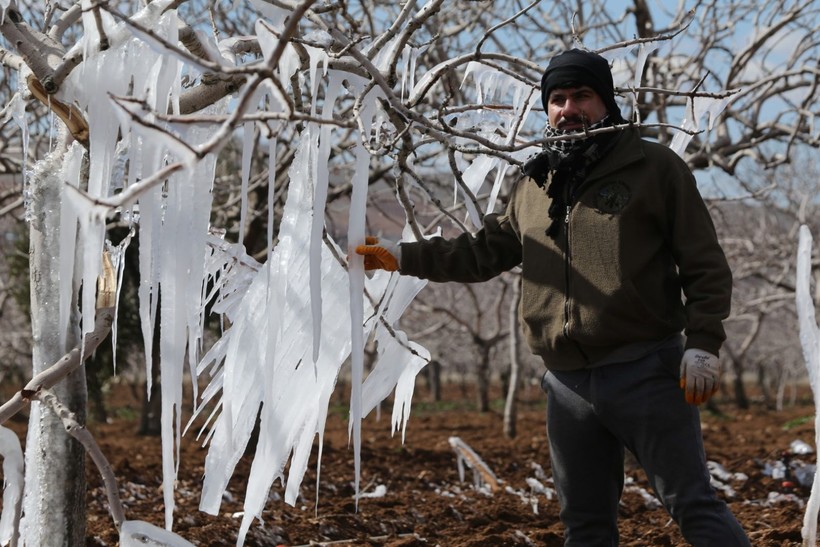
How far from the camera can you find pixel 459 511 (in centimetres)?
453

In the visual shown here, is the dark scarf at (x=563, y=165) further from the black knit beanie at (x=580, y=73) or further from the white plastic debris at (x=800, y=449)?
the white plastic debris at (x=800, y=449)

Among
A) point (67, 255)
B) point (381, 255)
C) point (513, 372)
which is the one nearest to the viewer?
point (67, 255)

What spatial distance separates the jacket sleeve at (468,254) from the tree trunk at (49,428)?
39.4 inches

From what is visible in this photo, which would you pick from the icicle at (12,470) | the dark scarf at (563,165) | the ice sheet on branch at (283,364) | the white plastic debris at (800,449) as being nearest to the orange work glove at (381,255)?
the ice sheet on branch at (283,364)

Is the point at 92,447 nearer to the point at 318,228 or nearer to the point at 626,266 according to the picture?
the point at 318,228

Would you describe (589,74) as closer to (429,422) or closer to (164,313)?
(164,313)

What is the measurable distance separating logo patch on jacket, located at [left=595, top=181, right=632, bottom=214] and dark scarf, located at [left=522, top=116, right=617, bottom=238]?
7 centimetres

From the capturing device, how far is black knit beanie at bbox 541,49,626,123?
7.89ft

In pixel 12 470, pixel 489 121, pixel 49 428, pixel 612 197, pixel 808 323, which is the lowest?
pixel 12 470

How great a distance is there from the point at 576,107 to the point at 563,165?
0.55 ft

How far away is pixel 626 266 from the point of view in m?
2.34

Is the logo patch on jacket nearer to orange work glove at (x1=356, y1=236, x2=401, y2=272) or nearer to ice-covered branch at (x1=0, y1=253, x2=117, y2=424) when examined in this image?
orange work glove at (x1=356, y1=236, x2=401, y2=272)

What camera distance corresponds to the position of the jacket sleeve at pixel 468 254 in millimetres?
2635

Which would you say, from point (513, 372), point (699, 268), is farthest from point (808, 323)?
point (513, 372)
